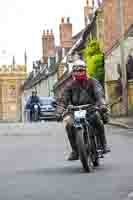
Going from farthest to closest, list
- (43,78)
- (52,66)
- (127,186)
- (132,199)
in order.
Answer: (43,78) → (52,66) → (127,186) → (132,199)

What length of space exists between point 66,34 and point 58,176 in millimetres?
73139

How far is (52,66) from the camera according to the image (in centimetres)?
9388

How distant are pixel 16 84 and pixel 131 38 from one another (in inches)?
4563

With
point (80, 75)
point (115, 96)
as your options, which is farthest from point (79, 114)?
point (115, 96)

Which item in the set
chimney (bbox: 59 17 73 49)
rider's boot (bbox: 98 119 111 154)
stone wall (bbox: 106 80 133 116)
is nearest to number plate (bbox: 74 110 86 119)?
rider's boot (bbox: 98 119 111 154)

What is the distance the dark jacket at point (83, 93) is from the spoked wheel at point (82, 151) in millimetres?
526

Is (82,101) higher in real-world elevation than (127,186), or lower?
higher

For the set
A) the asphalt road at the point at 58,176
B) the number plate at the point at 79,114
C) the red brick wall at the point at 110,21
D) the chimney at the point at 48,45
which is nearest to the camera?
the asphalt road at the point at 58,176

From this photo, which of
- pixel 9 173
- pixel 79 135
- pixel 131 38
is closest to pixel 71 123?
pixel 79 135

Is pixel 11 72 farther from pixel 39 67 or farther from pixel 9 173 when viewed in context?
pixel 9 173

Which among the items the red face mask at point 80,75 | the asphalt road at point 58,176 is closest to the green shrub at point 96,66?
the asphalt road at point 58,176

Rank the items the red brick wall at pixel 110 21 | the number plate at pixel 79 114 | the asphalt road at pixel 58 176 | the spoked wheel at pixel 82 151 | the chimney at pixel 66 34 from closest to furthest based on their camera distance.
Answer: the asphalt road at pixel 58 176, the spoked wheel at pixel 82 151, the number plate at pixel 79 114, the red brick wall at pixel 110 21, the chimney at pixel 66 34

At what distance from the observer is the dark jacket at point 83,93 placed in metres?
11.8

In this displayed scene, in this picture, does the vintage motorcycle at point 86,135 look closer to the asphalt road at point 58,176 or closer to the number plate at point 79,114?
the number plate at point 79,114
